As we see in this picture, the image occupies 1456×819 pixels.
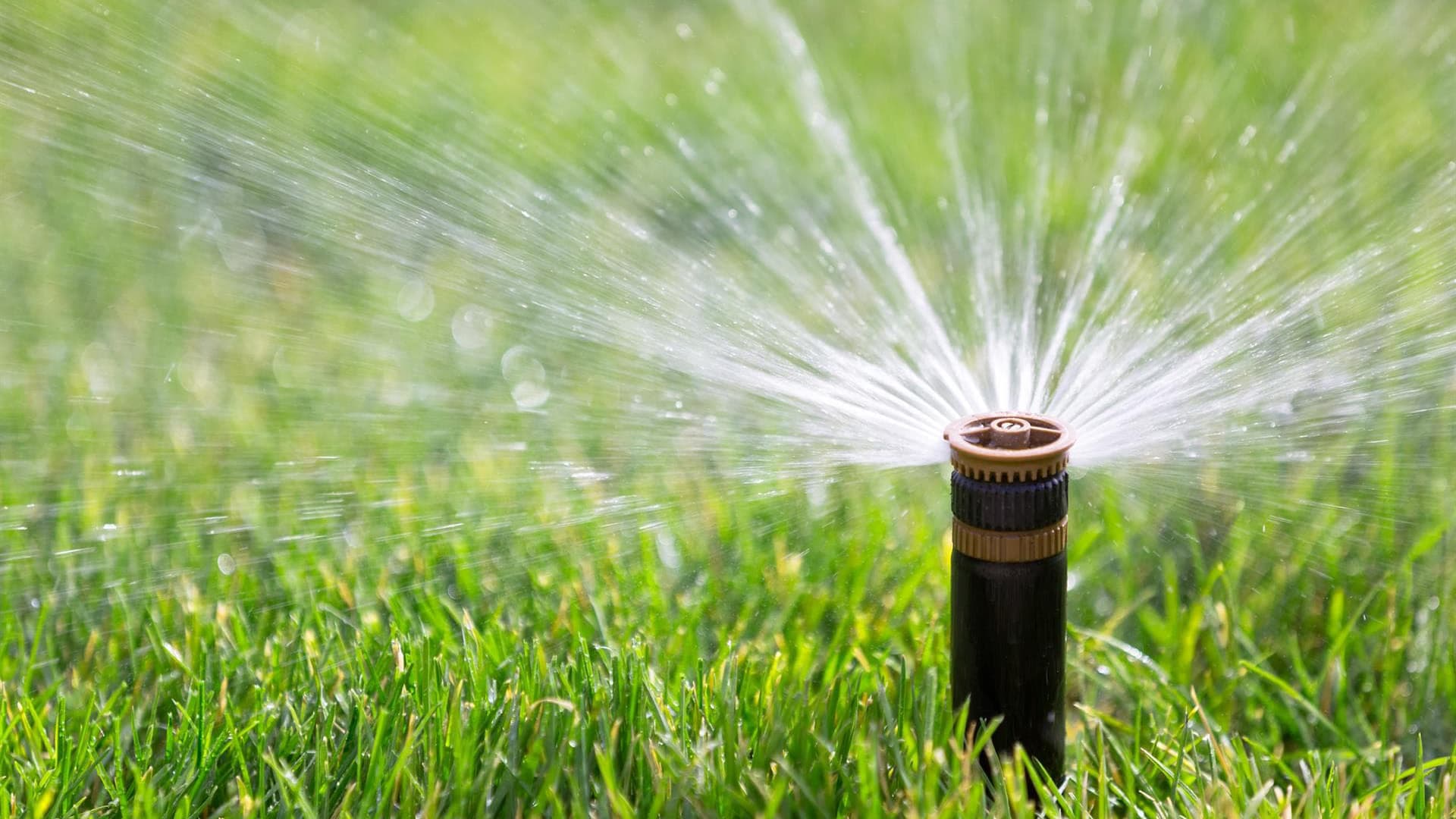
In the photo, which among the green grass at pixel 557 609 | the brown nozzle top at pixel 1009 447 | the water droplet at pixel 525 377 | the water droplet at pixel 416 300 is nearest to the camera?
the brown nozzle top at pixel 1009 447

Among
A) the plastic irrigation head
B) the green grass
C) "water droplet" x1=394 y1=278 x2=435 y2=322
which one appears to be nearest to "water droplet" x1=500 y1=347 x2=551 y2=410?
the green grass

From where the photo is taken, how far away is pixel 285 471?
2.63m

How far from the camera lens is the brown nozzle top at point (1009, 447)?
4.91 feet

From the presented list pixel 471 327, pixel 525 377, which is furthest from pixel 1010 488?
pixel 471 327

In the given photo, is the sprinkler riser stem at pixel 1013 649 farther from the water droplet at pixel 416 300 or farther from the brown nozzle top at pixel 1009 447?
the water droplet at pixel 416 300

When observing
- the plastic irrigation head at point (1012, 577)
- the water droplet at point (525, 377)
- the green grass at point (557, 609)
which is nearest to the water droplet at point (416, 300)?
the green grass at point (557, 609)

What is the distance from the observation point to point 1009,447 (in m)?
1.55

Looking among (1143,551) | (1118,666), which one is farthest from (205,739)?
(1143,551)

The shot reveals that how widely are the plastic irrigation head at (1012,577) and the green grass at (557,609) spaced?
0.08m

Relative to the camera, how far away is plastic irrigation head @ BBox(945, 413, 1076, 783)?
4.98 ft

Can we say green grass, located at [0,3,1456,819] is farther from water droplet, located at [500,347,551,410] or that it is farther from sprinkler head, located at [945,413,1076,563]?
sprinkler head, located at [945,413,1076,563]

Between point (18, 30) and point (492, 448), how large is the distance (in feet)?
8.32

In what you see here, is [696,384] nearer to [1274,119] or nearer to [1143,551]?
[1143,551]

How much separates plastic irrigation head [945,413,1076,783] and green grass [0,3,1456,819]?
8 cm
